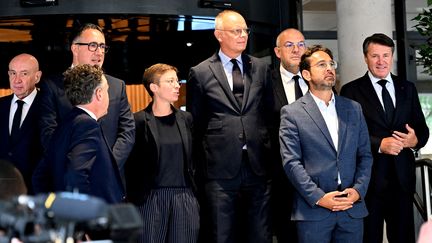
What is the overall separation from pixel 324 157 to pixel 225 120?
26.7 inches

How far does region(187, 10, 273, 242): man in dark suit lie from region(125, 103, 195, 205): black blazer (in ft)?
0.30

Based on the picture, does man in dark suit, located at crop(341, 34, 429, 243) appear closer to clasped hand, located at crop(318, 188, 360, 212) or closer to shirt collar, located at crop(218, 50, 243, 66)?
clasped hand, located at crop(318, 188, 360, 212)

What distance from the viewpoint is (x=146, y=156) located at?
5.10 meters

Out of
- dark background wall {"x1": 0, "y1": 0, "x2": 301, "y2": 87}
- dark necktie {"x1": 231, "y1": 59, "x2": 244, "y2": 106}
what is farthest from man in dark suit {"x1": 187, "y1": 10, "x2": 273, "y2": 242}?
dark background wall {"x1": 0, "y1": 0, "x2": 301, "y2": 87}

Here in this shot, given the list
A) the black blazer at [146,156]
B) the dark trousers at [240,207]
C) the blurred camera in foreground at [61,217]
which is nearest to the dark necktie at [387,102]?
the dark trousers at [240,207]

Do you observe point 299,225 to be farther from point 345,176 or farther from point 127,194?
point 127,194

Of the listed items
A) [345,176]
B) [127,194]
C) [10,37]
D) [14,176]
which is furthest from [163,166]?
[10,37]

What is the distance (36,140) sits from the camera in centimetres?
516

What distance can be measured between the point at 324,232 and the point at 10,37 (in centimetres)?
408

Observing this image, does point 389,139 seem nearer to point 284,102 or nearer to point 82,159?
point 284,102

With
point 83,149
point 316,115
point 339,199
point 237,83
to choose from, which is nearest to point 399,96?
point 316,115

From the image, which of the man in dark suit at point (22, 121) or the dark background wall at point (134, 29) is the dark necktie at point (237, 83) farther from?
the dark background wall at point (134, 29)

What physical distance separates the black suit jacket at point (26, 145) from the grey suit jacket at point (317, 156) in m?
1.62

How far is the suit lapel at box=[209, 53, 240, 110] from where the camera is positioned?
16.7 feet
